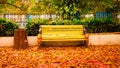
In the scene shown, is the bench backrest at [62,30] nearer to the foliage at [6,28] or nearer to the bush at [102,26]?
the bush at [102,26]

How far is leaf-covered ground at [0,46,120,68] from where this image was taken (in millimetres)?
8953

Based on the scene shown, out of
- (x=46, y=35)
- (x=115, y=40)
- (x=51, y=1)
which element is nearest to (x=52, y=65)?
(x=46, y=35)

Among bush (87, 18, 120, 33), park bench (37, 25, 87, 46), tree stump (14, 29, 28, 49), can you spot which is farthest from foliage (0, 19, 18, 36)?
bush (87, 18, 120, 33)

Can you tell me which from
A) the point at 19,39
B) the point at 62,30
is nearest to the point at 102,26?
the point at 62,30

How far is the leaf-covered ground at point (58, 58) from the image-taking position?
8953mm

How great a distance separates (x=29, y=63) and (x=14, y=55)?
1947 mm

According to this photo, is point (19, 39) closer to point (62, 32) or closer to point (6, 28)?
point (6, 28)

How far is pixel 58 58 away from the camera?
33.9 feet

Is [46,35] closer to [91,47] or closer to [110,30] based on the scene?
[91,47]


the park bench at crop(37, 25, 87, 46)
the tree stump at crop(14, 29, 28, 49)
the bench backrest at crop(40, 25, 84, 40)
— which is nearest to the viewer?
the tree stump at crop(14, 29, 28, 49)

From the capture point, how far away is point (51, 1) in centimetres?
1731

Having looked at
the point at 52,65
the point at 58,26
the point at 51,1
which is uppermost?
Answer: the point at 51,1

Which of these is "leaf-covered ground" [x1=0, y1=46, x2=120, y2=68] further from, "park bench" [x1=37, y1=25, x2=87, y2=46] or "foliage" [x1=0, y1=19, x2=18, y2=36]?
"foliage" [x1=0, y1=19, x2=18, y2=36]

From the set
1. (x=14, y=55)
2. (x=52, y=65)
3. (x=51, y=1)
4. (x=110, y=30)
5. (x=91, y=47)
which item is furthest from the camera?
(x=51, y=1)
